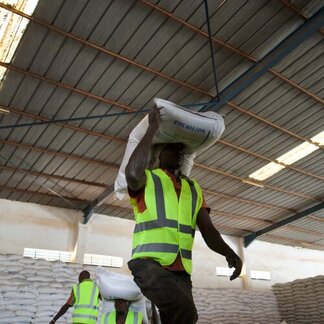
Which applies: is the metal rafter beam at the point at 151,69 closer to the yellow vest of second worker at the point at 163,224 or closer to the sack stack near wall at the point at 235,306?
the yellow vest of second worker at the point at 163,224

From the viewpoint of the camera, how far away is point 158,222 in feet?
5.28

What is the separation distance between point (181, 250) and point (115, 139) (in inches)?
305

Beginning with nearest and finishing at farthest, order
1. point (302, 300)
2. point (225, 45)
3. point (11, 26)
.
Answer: point (11, 26), point (225, 45), point (302, 300)

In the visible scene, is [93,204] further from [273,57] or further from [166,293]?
[166,293]

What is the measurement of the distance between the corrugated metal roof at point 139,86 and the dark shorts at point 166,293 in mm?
5622

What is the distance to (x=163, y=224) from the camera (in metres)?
1.61

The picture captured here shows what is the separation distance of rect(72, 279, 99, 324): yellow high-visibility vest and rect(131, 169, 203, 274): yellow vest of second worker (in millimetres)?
3593

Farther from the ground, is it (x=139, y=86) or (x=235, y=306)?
(x=139, y=86)

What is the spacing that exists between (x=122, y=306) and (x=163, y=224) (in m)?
2.76

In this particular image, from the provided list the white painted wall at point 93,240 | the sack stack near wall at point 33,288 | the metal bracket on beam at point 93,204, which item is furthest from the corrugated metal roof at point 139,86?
the sack stack near wall at point 33,288

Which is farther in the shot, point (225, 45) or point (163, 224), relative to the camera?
point (225, 45)

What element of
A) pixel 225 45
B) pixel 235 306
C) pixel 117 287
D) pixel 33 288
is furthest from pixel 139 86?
pixel 235 306

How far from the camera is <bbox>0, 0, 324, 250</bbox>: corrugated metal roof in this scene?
22.0ft

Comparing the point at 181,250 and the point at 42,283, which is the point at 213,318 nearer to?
the point at 42,283
